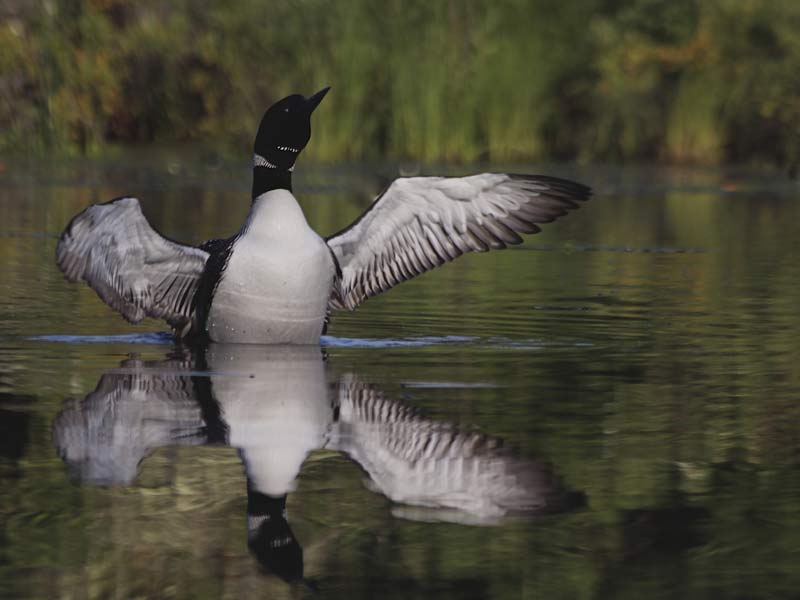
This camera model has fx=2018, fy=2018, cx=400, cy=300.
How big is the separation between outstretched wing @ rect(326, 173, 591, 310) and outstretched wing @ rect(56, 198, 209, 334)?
2.61ft

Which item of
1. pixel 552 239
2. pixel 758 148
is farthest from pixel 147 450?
pixel 758 148

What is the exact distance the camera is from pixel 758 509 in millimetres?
5785

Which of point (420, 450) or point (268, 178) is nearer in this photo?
point (420, 450)

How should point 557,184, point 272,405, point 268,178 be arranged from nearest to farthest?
point 272,405 < point 268,178 < point 557,184

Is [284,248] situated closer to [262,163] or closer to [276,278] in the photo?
[276,278]

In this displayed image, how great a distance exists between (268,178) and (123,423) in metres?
3.01

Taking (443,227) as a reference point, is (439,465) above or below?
below

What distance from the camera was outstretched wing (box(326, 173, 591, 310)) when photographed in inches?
416

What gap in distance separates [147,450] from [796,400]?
286 cm

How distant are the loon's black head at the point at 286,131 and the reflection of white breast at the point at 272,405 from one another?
100 cm

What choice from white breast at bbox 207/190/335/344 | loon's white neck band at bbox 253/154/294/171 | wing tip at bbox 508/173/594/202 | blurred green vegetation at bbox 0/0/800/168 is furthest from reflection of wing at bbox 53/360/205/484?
blurred green vegetation at bbox 0/0/800/168

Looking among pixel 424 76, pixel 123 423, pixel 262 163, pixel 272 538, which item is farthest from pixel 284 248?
pixel 424 76

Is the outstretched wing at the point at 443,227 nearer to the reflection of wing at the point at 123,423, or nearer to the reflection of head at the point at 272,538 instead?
the reflection of wing at the point at 123,423

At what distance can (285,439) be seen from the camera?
6.77m
